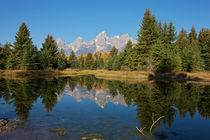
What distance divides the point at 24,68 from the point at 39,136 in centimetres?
5865

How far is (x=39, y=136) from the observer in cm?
740

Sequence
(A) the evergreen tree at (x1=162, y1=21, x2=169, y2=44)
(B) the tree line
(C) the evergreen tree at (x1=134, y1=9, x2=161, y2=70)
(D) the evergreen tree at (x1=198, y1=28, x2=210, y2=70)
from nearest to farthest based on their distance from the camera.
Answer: (B) the tree line, (C) the evergreen tree at (x1=134, y1=9, x2=161, y2=70), (D) the evergreen tree at (x1=198, y1=28, x2=210, y2=70), (A) the evergreen tree at (x1=162, y1=21, x2=169, y2=44)

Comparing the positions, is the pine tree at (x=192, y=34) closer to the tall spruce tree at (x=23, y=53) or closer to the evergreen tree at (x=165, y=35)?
the evergreen tree at (x=165, y=35)

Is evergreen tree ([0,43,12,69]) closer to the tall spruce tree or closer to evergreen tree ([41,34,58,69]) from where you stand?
the tall spruce tree

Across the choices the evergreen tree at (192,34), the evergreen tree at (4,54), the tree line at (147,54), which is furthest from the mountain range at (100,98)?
the evergreen tree at (192,34)

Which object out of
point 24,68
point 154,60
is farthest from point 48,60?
point 154,60

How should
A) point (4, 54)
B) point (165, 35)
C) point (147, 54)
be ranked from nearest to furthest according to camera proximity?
point (147, 54) < point (4, 54) < point (165, 35)

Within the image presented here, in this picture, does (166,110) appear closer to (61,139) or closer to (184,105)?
(184,105)

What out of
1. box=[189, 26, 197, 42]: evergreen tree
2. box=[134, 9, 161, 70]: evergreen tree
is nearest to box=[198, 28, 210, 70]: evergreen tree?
box=[189, 26, 197, 42]: evergreen tree

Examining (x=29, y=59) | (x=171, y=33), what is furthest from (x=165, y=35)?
(x=29, y=59)

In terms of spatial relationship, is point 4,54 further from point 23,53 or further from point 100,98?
point 100,98

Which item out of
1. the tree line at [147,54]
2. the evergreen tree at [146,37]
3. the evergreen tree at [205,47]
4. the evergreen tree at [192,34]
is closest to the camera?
the tree line at [147,54]

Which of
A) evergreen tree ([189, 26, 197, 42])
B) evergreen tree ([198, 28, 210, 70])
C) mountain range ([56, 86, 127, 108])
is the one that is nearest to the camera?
mountain range ([56, 86, 127, 108])

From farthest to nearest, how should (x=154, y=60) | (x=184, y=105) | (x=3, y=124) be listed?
1. (x=154, y=60)
2. (x=184, y=105)
3. (x=3, y=124)
